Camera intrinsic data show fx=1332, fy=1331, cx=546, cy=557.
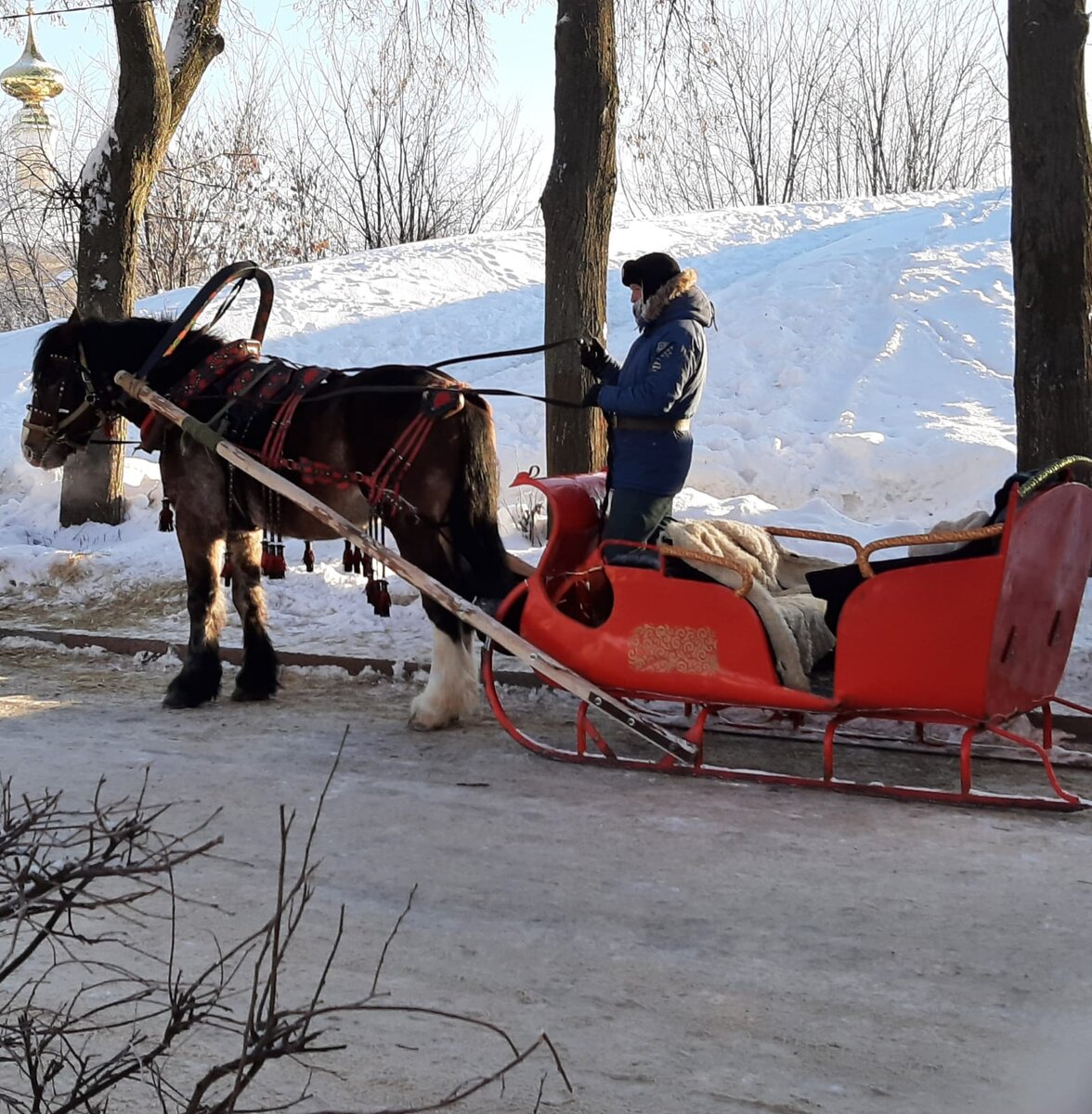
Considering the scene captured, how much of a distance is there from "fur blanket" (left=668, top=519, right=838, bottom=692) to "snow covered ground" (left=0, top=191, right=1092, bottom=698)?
4.58ft

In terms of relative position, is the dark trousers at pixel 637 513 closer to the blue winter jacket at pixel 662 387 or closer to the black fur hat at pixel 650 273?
the blue winter jacket at pixel 662 387

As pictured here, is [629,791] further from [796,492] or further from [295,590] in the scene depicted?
[796,492]

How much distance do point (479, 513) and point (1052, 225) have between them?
10.2 ft

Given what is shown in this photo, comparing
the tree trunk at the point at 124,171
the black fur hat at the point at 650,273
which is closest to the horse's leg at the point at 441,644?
the black fur hat at the point at 650,273

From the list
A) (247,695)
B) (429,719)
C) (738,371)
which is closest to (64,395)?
(247,695)

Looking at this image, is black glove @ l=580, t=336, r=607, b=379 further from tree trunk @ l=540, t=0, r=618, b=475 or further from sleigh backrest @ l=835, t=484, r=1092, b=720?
tree trunk @ l=540, t=0, r=618, b=475

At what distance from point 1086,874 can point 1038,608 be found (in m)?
1.01

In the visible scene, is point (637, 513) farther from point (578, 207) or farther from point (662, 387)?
point (578, 207)

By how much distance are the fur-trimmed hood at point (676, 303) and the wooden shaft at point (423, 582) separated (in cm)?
132

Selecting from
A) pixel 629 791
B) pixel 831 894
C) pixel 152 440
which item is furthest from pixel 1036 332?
pixel 152 440

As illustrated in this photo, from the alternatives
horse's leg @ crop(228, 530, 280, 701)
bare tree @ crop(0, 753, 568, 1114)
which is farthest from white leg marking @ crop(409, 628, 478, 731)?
bare tree @ crop(0, 753, 568, 1114)

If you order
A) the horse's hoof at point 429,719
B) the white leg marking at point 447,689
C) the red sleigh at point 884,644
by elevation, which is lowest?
the horse's hoof at point 429,719

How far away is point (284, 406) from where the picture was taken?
19.5 feet

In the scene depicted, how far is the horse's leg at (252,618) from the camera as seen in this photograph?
6.33 meters
